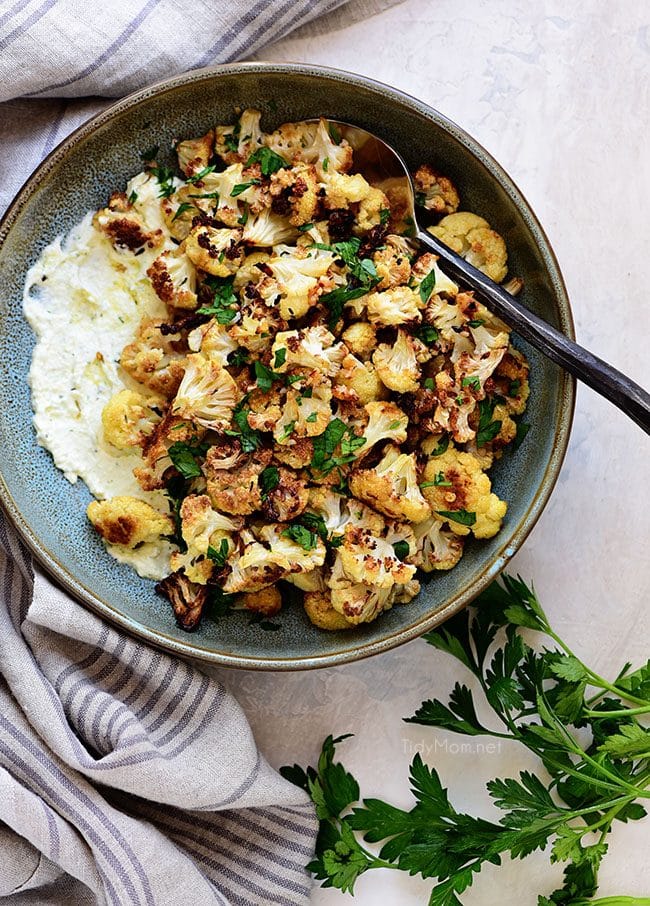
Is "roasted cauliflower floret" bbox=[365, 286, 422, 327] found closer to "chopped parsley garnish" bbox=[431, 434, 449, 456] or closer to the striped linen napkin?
"chopped parsley garnish" bbox=[431, 434, 449, 456]

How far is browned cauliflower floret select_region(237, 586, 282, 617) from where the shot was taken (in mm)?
2279

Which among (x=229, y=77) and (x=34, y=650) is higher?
(x=229, y=77)

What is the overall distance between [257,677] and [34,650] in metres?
0.58

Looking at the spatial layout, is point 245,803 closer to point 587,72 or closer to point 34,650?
point 34,650

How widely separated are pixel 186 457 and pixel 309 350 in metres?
0.40

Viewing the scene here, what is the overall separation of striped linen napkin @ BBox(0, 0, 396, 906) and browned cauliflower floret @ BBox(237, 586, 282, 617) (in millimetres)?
236

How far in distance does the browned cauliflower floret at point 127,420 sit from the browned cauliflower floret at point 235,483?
20cm

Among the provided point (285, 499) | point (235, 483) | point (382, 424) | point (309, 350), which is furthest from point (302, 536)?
point (309, 350)

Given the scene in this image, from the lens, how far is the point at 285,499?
214 cm

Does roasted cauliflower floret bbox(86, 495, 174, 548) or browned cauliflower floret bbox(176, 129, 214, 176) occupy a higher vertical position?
browned cauliflower floret bbox(176, 129, 214, 176)

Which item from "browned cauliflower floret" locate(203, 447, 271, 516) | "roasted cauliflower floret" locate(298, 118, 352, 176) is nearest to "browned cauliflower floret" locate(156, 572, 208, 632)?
"browned cauliflower floret" locate(203, 447, 271, 516)

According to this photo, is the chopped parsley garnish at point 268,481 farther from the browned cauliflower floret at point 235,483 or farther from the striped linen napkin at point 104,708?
the striped linen napkin at point 104,708

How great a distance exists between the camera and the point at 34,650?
7.73 ft

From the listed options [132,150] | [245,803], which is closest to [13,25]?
[132,150]
